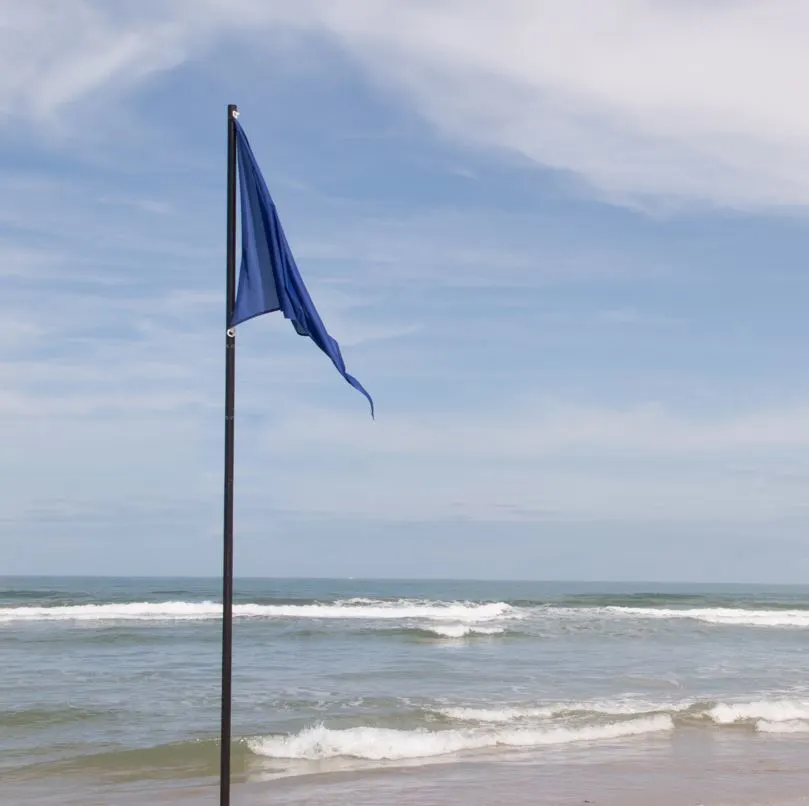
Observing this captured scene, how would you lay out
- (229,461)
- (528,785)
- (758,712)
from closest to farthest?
(229,461), (528,785), (758,712)

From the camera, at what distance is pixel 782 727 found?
44.8 ft

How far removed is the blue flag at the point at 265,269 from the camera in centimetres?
578

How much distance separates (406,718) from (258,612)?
80.1ft

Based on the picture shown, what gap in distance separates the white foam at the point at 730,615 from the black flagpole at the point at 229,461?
32690 millimetres

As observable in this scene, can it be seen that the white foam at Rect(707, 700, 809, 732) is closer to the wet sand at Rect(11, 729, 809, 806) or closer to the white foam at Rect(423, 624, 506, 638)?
the wet sand at Rect(11, 729, 809, 806)

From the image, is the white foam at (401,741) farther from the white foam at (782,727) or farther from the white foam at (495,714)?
the white foam at (782,727)

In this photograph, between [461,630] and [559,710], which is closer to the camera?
[559,710]

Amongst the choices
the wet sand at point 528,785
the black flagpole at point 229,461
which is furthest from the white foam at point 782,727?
the black flagpole at point 229,461

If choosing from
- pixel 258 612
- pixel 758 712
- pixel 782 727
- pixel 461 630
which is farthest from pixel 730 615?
pixel 782 727

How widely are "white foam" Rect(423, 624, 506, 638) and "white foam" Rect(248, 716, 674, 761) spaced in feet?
46.5

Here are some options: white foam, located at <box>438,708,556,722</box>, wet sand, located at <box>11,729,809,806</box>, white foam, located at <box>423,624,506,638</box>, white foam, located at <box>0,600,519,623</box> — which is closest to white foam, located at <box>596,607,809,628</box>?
white foam, located at <box>0,600,519,623</box>

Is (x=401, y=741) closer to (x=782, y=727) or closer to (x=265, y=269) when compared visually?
(x=782, y=727)

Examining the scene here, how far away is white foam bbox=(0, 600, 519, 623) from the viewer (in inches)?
1380

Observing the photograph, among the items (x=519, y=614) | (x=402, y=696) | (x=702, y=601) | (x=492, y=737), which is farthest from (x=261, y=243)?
(x=702, y=601)
